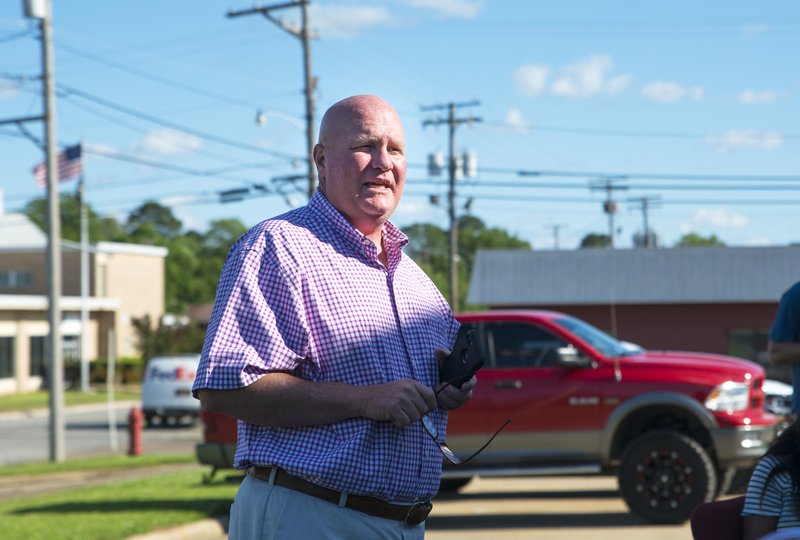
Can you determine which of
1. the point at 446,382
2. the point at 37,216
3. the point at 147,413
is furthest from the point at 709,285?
the point at 37,216

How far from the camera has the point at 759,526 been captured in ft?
13.1

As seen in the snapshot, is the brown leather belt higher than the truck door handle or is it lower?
higher

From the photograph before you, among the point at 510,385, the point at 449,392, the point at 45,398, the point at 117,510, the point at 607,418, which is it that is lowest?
the point at 45,398

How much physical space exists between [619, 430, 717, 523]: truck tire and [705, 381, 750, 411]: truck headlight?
0.39 m

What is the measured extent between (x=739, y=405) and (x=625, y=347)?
57.9 inches

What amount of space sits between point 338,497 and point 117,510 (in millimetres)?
8298

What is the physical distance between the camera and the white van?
28672mm

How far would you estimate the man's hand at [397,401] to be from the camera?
2.76m

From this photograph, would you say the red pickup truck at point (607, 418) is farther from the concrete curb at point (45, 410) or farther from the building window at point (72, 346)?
the building window at point (72, 346)

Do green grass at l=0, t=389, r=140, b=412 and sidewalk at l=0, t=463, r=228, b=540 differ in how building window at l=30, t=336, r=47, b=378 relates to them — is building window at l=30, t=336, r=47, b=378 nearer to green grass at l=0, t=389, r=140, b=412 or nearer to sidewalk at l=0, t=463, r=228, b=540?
green grass at l=0, t=389, r=140, b=412

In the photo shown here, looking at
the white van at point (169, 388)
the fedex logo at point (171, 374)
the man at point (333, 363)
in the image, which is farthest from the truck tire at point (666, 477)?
the fedex logo at point (171, 374)

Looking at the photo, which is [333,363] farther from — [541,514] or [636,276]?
[636,276]

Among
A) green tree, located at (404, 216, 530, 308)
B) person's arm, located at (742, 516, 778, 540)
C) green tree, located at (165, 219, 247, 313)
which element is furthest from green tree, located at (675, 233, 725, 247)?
person's arm, located at (742, 516, 778, 540)

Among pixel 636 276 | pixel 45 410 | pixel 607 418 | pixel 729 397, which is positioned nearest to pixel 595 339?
pixel 607 418
